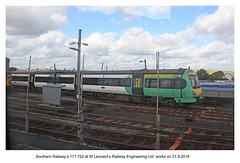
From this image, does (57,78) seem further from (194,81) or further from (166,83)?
(194,81)

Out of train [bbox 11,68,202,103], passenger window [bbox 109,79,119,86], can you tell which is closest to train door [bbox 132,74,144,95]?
train [bbox 11,68,202,103]

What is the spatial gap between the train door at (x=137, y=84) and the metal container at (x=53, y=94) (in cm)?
661

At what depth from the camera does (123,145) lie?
6742 millimetres

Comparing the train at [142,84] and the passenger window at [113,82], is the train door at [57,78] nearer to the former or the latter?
the train at [142,84]

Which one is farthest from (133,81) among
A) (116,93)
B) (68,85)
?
(68,85)

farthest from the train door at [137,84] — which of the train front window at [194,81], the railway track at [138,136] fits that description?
the railway track at [138,136]

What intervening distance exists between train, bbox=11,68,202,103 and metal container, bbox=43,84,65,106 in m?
1.52

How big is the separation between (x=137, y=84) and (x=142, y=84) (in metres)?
0.55

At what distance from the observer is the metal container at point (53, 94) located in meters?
13.8

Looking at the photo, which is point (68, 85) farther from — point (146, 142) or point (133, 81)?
point (146, 142)

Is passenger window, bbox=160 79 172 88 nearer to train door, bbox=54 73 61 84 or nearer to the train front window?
the train front window

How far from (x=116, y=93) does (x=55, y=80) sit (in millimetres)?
10108

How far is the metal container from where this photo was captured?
13.8m

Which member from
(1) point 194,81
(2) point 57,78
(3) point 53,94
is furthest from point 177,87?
(2) point 57,78
